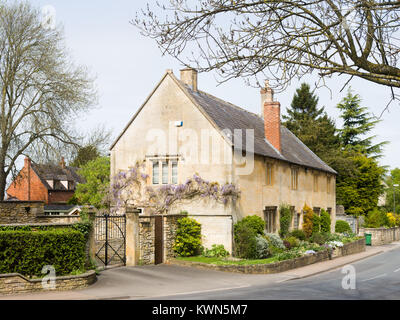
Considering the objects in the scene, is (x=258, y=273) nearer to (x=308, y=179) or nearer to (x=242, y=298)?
(x=242, y=298)

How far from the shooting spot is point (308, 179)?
36.0 m

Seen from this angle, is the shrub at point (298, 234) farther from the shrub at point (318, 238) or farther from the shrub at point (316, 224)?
the shrub at point (316, 224)

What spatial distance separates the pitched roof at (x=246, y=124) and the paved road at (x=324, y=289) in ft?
27.8

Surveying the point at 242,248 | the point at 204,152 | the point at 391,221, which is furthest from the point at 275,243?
the point at 391,221

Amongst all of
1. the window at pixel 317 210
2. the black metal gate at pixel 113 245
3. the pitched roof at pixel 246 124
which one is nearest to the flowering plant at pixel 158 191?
the pitched roof at pixel 246 124

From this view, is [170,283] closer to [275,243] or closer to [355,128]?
[275,243]

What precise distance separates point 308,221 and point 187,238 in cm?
1332

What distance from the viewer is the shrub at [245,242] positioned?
23875 millimetres

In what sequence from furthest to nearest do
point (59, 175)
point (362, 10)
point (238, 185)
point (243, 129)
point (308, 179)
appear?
point (59, 175), point (308, 179), point (243, 129), point (238, 185), point (362, 10)

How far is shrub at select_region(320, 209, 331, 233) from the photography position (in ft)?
123

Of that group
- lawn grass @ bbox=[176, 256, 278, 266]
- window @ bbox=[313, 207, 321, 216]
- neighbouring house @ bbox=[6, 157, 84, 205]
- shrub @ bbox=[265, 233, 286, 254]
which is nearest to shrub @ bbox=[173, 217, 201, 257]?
lawn grass @ bbox=[176, 256, 278, 266]

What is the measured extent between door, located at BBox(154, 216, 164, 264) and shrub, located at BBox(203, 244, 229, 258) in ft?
8.51

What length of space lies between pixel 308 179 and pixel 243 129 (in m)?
9.04
